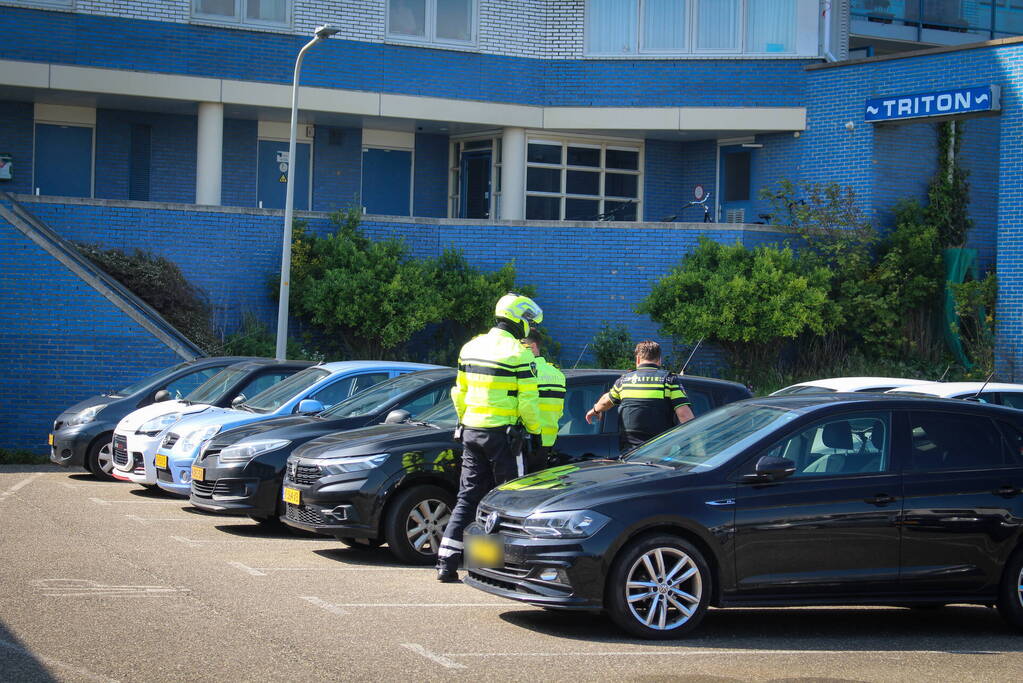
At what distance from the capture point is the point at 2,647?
22.7 ft

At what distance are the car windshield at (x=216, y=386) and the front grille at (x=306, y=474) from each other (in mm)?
4362

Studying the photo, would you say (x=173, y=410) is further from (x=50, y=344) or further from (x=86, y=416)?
Answer: (x=50, y=344)

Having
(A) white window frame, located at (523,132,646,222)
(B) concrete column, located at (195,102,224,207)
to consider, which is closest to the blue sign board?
(A) white window frame, located at (523,132,646,222)

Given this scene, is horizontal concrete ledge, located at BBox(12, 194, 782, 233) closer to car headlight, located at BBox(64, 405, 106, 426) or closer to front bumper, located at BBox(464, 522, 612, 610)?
car headlight, located at BBox(64, 405, 106, 426)

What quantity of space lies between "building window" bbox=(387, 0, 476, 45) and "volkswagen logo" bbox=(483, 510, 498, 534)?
20483mm

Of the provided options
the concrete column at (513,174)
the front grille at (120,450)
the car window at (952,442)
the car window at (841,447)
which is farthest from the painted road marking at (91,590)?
the concrete column at (513,174)

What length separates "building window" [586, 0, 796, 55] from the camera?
26.9m

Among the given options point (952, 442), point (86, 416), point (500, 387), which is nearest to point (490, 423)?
point (500, 387)

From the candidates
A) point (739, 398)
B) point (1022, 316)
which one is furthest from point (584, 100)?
point (739, 398)

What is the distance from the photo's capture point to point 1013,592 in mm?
8250

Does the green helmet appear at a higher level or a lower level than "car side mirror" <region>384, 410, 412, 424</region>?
higher

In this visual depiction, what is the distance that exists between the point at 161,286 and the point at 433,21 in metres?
8.87

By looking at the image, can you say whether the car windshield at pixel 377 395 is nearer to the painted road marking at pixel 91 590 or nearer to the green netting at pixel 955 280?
the painted road marking at pixel 91 590

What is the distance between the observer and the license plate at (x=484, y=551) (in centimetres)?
786
